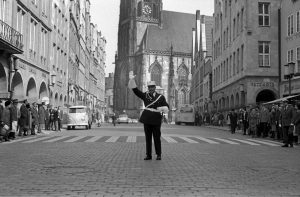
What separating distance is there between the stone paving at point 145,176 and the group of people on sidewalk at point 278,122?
5.74 meters

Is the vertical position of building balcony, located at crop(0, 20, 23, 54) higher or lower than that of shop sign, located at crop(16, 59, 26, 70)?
higher

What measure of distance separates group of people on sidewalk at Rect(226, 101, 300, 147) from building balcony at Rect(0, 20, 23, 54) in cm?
1322

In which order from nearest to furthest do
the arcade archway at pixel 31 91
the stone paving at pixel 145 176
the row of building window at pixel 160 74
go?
1. the stone paving at pixel 145 176
2. the arcade archway at pixel 31 91
3. the row of building window at pixel 160 74

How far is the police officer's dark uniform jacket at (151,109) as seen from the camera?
37.7 ft

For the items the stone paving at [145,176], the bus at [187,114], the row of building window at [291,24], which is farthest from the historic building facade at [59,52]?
the stone paving at [145,176]

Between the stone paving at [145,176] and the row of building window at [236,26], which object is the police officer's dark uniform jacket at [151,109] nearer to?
the stone paving at [145,176]

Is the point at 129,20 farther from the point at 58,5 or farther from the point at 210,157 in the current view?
the point at 210,157

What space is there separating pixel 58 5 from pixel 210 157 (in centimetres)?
3532

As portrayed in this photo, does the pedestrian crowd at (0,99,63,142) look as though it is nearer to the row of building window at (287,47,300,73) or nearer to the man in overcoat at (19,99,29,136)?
the man in overcoat at (19,99,29,136)

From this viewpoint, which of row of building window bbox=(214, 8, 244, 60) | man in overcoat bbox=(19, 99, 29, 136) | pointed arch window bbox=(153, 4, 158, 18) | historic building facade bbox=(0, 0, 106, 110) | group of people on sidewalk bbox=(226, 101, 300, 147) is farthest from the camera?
pointed arch window bbox=(153, 4, 158, 18)

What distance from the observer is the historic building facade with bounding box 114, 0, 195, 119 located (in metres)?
113

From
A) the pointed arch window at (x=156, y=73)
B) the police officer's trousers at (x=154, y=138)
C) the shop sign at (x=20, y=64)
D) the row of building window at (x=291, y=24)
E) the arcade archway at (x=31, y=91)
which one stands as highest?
the pointed arch window at (x=156, y=73)

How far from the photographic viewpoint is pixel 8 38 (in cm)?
2512

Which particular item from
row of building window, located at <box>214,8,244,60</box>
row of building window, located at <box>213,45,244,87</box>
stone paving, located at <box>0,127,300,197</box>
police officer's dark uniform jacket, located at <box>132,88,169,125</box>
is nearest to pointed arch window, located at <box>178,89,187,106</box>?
row of building window, located at <box>213,45,244,87</box>
